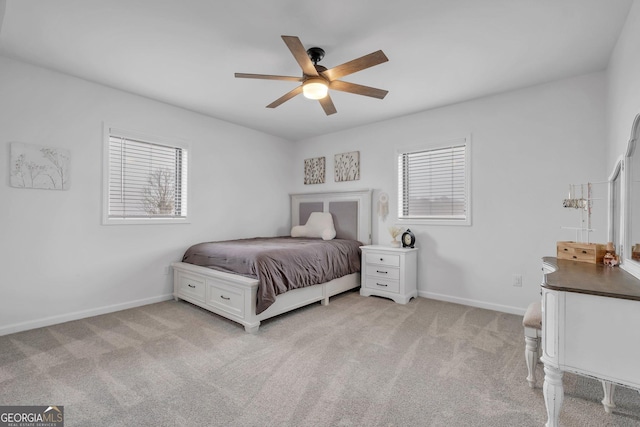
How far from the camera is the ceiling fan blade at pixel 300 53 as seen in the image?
72.9 inches

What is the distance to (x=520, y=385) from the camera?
1.88 meters

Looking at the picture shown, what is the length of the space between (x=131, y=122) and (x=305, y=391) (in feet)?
11.4

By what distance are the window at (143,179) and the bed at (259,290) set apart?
74 cm

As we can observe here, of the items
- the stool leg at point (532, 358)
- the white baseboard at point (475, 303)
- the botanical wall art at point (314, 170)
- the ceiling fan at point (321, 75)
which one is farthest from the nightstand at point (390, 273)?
the ceiling fan at point (321, 75)

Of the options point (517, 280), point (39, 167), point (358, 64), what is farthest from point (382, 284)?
point (39, 167)


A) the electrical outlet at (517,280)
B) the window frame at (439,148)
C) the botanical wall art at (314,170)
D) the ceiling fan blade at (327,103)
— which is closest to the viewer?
the ceiling fan blade at (327,103)

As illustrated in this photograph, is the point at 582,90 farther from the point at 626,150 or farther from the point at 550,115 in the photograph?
the point at 626,150

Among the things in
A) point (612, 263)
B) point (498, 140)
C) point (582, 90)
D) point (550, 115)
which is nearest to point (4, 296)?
point (612, 263)

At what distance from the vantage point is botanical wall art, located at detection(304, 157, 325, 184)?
5.05m

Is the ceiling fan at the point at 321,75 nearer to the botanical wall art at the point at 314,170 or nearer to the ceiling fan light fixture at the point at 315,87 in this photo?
the ceiling fan light fixture at the point at 315,87

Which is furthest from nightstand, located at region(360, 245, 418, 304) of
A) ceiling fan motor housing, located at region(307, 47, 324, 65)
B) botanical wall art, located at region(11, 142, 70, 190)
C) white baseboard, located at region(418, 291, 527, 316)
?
botanical wall art, located at region(11, 142, 70, 190)

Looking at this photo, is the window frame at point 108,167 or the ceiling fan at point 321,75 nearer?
the ceiling fan at point 321,75

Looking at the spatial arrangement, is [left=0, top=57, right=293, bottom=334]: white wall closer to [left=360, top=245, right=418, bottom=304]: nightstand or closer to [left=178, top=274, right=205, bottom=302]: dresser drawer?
[left=178, top=274, right=205, bottom=302]: dresser drawer

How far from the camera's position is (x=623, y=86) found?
209 cm
